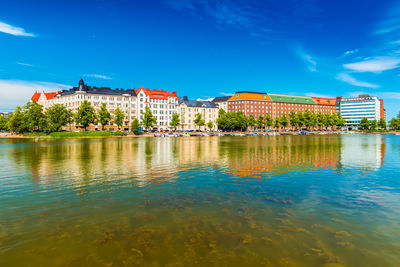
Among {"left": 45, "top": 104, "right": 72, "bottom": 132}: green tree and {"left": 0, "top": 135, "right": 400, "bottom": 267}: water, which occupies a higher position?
{"left": 45, "top": 104, "right": 72, "bottom": 132}: green tree

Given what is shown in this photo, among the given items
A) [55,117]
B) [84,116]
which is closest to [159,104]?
[84,116]

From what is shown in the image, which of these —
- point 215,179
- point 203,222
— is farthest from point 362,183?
point 203,222

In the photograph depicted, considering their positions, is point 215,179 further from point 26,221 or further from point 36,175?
point 36,175

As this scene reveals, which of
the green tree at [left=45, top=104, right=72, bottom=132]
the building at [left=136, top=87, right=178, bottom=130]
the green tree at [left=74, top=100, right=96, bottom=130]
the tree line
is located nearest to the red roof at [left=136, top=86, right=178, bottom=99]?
the building at [left=136, top=87, right=178, bottom=130]

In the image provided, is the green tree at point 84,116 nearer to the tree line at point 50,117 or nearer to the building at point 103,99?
the tree line at point 50,117

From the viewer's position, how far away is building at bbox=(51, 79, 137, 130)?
16150 cm

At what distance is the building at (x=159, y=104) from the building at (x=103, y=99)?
191 inches

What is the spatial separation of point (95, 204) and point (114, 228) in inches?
148

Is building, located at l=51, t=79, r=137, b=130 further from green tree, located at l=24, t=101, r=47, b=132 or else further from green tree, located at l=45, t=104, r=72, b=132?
green tree, located at l=24, t=101, r=47, b=132

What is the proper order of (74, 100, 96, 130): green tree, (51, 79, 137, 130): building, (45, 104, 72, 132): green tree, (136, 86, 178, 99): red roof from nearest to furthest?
(74, 100, 96, 130): green tree, (45, 104, 72, 132): green tree, (51, 79, 137, 130): building, (136, 86, 178, 99): red roof

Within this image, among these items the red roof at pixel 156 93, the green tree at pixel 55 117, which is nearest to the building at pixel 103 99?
the red roof at pixel 156 93

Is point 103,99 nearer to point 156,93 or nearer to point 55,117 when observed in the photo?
point 156,93

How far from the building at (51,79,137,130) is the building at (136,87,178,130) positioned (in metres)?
4.86

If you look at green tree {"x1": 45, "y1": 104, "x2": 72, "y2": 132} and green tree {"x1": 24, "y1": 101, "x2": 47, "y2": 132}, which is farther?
green tree {"x1": 45, "y1": 104, "x2": 72, "y2": 132}
